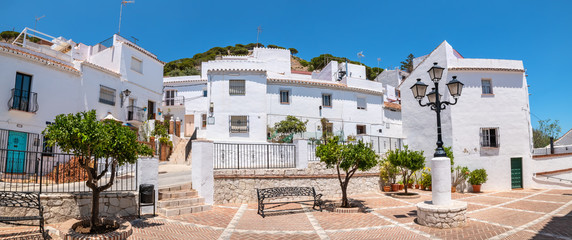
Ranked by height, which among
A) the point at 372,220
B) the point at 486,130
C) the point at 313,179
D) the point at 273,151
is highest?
the point at 486,130

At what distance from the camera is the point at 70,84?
56.7ft

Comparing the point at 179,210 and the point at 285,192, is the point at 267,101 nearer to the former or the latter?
the point at 285,192

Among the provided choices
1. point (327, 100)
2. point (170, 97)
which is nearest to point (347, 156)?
point (327, 100)

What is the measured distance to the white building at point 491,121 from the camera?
17031 mm

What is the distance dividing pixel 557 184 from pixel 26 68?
2980 cm

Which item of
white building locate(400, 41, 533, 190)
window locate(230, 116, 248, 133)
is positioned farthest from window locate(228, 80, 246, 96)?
white building locate(400, 41, 533, 190)

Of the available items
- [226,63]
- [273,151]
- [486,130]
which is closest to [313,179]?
[273,151]

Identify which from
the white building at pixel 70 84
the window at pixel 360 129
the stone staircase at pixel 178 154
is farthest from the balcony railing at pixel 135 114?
the window at pixel 360 129

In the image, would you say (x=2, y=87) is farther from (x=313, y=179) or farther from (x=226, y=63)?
(x=313, y=179)

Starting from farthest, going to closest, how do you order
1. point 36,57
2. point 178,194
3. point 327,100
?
1. point 327,100
2. point 36,57
3. point 178,194

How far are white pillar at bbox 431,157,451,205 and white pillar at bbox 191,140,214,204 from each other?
290 inches

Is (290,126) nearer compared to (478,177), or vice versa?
(478,177)

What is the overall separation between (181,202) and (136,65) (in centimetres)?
1634

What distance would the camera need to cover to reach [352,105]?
2614 centimetres
